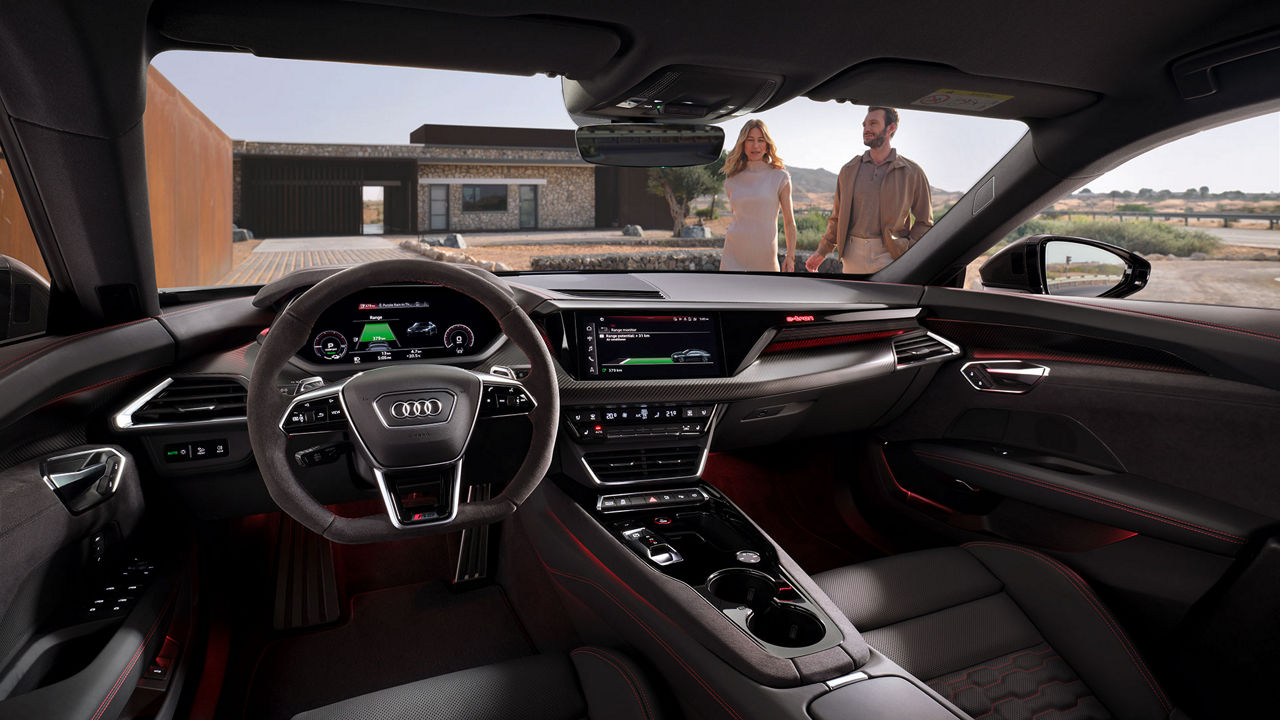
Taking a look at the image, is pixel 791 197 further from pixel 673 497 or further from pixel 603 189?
pixel 673 497

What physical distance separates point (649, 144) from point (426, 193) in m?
2.32

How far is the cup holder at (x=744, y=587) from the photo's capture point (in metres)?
1.64

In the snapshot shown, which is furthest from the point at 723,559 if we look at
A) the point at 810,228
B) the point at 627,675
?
the point at 810,228

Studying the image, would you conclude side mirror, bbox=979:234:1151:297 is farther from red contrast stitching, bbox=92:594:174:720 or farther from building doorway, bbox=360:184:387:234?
red contrast stitching, bbox=92:594:174:720

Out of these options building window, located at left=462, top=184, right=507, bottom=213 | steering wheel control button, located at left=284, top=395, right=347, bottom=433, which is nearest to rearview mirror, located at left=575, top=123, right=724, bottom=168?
steering wheel control button, located at left=284, top=395, right=347, bottom=433

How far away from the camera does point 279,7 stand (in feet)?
4.64

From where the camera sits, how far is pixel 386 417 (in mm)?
1354

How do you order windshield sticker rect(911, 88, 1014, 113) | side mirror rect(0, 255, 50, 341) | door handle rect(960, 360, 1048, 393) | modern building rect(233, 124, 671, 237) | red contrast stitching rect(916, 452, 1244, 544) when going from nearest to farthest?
side mirror rect(0, 255, 50, 341), red contrast stitching rect(916, 452, 1244, 544), windshield sticker rect(911, 88, 1014, 113), door handle rect(960, 360, 1048, 393), modern building rect(233, 124, 671, 237)

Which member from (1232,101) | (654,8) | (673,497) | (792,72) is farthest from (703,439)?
(1232,101)

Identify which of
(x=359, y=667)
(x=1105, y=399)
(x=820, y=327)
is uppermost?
(x=820, y=327)

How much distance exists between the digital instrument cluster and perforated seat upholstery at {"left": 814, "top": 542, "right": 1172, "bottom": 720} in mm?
1112

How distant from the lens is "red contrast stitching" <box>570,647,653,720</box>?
1.48 meters

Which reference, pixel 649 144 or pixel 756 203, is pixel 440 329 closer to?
pixel 649 144

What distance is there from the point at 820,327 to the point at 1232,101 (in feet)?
3.85
